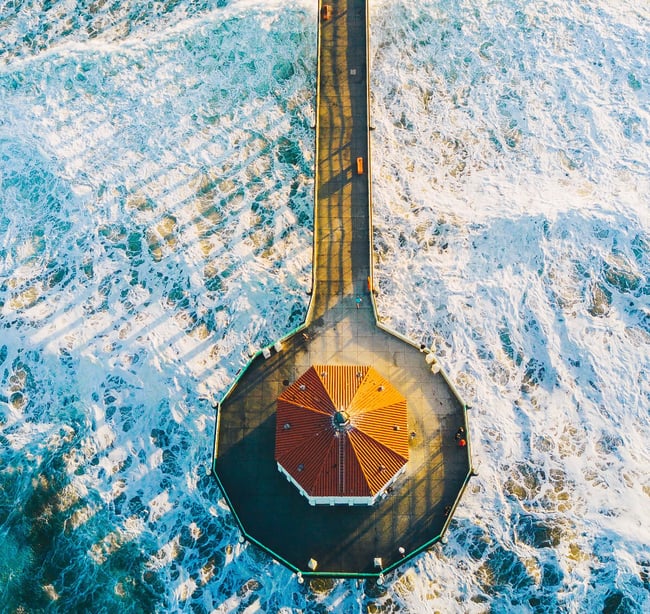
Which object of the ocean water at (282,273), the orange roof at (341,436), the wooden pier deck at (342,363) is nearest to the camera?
the orange roof at (341,436)

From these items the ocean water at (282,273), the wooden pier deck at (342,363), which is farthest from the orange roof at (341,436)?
the ocean water at (282,273)

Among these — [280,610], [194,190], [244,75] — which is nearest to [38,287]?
[194,190]

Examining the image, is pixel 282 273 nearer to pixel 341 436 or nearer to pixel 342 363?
pixel 342 363

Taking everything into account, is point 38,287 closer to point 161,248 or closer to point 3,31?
point 161,248

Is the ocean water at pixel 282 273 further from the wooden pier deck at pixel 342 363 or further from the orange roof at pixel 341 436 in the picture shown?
the orange roof at pixel 341 436

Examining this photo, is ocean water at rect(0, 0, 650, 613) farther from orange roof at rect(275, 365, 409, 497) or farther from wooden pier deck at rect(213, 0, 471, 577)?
orange roof at rect(275, 365, 409, 497)

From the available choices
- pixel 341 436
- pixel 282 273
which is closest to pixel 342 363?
pixel 341 436
